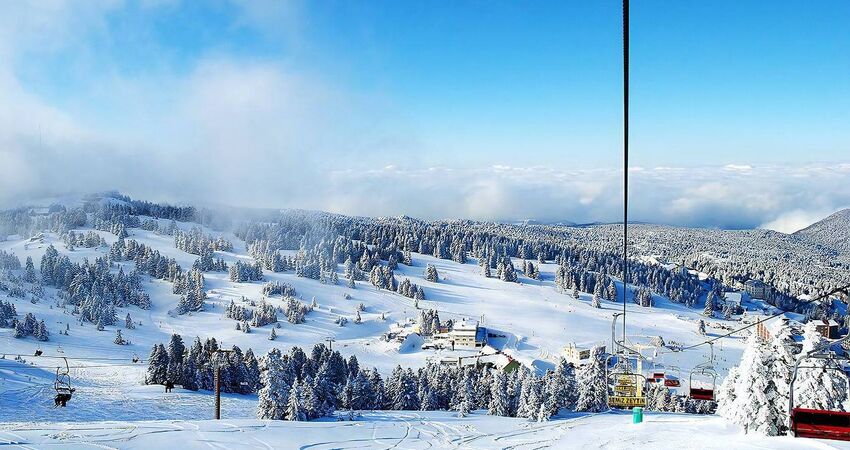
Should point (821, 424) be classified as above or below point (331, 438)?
above

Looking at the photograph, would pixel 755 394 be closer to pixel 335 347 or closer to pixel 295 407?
pixel 295 407

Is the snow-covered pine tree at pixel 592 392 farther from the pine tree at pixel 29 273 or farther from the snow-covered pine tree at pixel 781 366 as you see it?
the pine tree at pixel 29 273

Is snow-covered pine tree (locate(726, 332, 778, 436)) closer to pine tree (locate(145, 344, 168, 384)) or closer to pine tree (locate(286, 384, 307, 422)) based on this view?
pine tree (locate(286, 384, 307, 422))

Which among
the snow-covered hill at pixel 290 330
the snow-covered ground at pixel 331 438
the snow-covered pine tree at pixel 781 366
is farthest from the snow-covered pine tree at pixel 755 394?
the snow-covered hill at pixel 290 330

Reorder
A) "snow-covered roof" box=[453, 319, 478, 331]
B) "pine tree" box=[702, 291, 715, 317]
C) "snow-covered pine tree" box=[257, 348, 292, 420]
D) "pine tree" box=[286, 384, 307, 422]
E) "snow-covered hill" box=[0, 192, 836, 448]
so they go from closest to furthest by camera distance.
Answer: "pine tree" box=[286, 384, 307, 422], "snow-covered pine tree" box=[257, 348, 292, 420], "snow-covered hill" box=[0, 192, 836, 448], "snow-covered roof" box=[453, 319, 478, 331], "pine tree" box=[702, 291, 715, 317]

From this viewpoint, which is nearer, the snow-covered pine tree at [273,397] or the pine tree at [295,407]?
the pine tree at [295,407]

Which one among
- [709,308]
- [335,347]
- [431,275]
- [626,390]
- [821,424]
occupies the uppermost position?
[821,424]

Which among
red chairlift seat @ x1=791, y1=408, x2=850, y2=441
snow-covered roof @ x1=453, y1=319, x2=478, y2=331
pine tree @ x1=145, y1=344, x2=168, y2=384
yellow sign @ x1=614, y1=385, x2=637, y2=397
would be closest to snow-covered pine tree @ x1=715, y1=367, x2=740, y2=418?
yellow sign @ x1=614, y1=385, x2=637, y2=397

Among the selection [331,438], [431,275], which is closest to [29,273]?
[431,275]

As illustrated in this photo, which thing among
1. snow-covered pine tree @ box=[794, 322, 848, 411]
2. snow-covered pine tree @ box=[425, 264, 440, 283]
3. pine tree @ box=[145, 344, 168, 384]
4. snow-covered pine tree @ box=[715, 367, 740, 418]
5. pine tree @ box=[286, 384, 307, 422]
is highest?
snow-covered pine tree @ box=[794, 322, 848, 411]

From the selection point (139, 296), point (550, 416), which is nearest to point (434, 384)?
point (550, 416)
